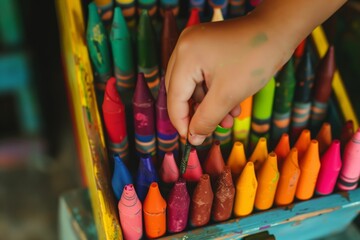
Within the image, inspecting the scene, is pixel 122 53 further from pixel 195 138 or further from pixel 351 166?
pixel 351 166

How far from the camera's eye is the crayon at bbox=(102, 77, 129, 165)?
576mm

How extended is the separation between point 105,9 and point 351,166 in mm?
394

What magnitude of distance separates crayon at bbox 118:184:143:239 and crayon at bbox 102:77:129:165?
4.2 inches

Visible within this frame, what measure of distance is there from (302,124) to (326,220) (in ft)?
0.45

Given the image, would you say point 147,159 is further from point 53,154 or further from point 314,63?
point 53,154

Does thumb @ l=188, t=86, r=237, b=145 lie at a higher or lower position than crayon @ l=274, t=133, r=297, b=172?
higher

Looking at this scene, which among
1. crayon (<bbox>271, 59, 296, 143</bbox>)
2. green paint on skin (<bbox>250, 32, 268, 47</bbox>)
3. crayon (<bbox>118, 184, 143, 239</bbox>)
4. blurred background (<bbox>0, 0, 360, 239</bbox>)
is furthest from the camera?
blurred background (<bbox>0, 0, 360, 239</bbox>)

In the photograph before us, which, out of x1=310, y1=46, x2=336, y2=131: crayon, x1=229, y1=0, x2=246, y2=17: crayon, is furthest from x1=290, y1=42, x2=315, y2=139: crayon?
x1=229, y1=0, x2=246, y2=17: crayon

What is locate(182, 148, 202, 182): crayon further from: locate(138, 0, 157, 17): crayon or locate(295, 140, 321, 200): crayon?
locate(138, 0, 157, 17): crayon

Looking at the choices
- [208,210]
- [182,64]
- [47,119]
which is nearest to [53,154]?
[47,119]

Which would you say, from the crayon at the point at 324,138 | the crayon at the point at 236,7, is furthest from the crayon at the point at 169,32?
the crayon at the point at 324,138

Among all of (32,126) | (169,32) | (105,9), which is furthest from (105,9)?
(32,126)

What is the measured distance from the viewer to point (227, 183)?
0.54 meters

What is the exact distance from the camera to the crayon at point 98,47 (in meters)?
0.62
